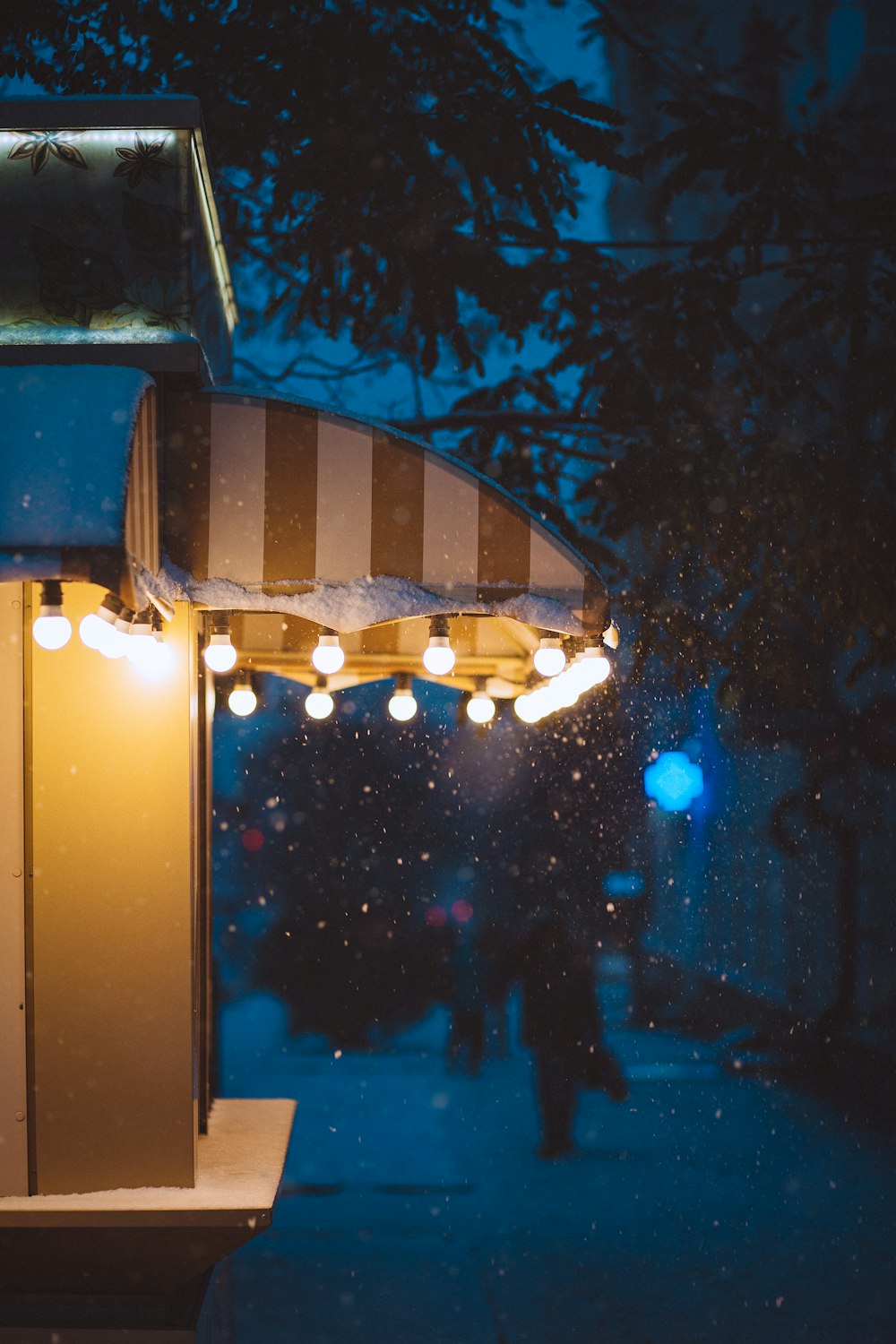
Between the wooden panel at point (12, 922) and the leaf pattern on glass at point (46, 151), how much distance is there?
4.98 ft

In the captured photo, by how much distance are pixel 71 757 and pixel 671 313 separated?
22.9 feet

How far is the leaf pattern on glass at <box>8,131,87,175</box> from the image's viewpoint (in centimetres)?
389

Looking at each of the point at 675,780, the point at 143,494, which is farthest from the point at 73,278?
the point at 675,780

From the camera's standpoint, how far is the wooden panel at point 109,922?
370 centimetres

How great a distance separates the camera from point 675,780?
1580 centimetres

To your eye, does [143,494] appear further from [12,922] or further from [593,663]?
[593,663]

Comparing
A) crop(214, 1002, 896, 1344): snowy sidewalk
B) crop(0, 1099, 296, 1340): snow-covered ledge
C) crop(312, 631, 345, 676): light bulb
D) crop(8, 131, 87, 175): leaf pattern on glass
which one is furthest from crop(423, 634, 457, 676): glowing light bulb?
crop(214, 1002, 896, 1344): snowy sidewalk

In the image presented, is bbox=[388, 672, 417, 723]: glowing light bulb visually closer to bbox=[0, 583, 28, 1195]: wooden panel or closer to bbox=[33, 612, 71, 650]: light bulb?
bbox=[0, 583, 28, 1195]: wooden panel

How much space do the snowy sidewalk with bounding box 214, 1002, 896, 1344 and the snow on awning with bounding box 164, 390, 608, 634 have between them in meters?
4.46

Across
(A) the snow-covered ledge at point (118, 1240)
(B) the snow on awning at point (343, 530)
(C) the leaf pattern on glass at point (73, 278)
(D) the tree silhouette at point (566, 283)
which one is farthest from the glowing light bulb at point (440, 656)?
(D) the tree silhouette at point (566, 283)

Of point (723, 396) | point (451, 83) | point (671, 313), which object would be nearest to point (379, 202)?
point (451, 83)

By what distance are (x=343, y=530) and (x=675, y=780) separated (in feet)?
41.9

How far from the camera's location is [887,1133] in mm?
10141

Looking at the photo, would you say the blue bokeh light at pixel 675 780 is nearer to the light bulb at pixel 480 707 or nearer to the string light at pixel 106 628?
the light bulb at pixel 480 707
